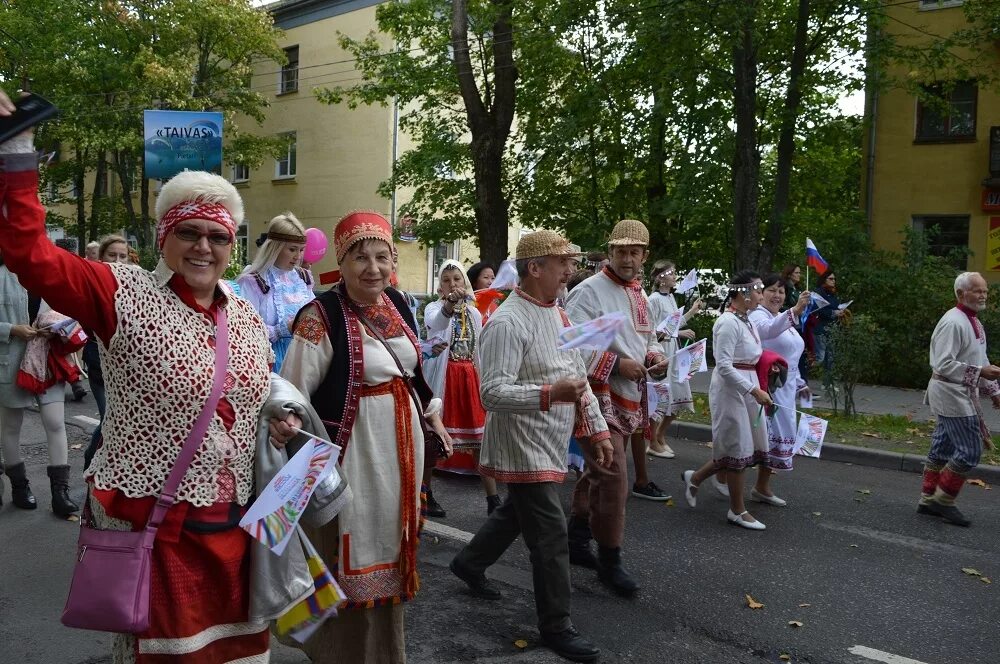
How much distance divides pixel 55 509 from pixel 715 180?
12.4 m

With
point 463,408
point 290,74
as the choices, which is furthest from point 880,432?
point 290,74

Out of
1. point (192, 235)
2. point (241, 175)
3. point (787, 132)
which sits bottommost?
point (192, 235)

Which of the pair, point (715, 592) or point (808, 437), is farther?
point (808, 437)

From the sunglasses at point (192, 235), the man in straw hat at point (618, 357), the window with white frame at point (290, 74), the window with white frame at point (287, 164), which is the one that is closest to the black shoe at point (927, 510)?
the man in straw hat at point (618, 357)

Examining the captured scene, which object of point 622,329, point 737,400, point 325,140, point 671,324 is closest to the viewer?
point 622,329

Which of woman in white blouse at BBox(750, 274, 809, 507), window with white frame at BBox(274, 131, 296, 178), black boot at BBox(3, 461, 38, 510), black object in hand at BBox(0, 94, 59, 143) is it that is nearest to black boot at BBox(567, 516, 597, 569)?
woman in white blouse at BBox(750, 274, 809, 507)

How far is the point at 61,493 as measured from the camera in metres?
6.41

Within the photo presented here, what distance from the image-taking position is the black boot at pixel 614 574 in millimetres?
5191

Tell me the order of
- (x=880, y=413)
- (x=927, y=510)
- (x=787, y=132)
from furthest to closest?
(x=787, y=132) → (x=880, y=413) → (x=927, y=510)

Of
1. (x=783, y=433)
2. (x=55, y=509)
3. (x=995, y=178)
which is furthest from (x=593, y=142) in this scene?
(x=55, y=509)

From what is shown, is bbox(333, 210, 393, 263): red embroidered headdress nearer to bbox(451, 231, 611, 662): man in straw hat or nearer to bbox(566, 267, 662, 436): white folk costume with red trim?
bbox(451, 231, 611, 662): man in straw hat

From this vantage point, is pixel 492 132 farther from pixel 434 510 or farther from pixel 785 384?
pixel 434 510

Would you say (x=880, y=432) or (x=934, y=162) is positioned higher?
(x=934, y=162)

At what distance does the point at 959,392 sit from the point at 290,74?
29.7 meters
